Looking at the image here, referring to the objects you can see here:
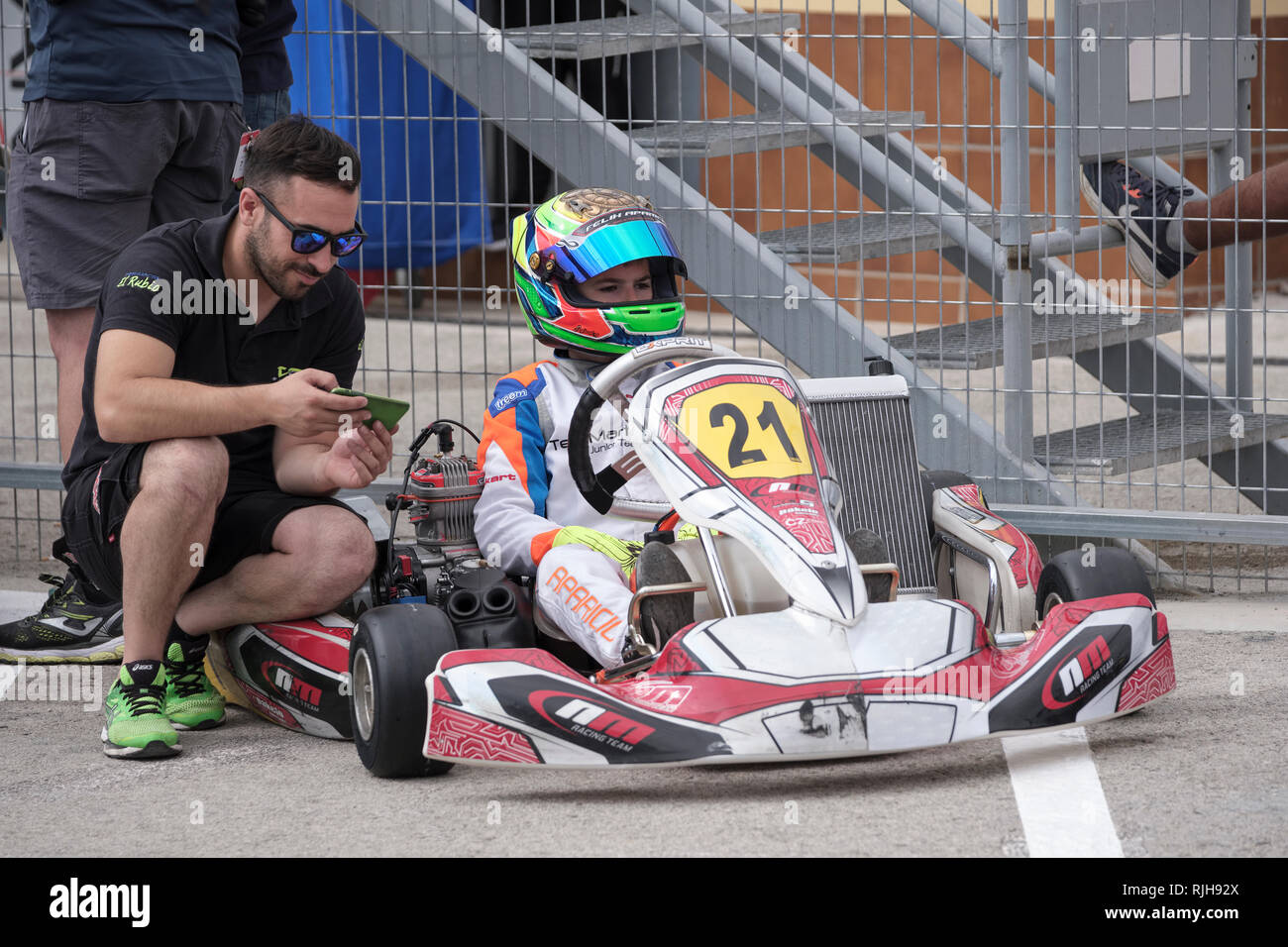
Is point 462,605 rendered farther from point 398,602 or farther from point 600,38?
point 600,38

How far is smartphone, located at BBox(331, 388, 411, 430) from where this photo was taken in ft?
10.5

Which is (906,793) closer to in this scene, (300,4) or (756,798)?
(756,798)

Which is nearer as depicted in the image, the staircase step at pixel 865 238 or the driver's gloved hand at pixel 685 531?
the driver's gloved hand at pixel 685 531

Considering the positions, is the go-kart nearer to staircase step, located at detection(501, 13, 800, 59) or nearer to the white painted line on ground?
the white painted line on ground

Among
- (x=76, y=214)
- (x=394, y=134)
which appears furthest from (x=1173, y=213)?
(x=394, y=134)

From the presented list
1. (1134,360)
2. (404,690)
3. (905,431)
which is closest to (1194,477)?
(1134,360)

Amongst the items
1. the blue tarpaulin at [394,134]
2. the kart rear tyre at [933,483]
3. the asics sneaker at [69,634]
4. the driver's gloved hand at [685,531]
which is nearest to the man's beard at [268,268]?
the driver's gloved hand at [685,531]

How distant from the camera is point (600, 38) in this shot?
4770mm

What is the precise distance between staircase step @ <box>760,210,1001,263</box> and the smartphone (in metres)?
1.67

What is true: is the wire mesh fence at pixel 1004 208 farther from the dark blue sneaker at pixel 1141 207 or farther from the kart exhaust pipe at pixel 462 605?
the kart exhaust pipe at pixel 462 605

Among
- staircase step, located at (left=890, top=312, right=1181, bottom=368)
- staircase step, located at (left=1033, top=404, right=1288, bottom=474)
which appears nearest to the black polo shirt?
staircase step, located at (left=890, top=312, right=1181, bottom=368)

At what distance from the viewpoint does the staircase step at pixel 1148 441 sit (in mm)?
4500

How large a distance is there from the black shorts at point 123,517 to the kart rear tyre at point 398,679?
467mm

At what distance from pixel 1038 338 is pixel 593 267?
5.56ft
